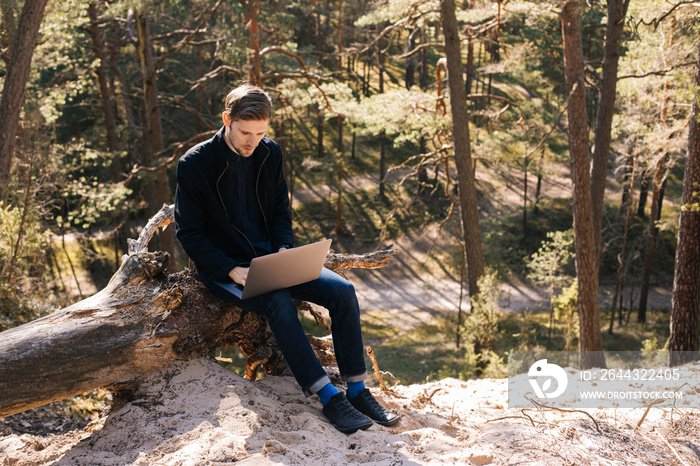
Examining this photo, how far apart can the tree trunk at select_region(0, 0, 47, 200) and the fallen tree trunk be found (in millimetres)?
3989

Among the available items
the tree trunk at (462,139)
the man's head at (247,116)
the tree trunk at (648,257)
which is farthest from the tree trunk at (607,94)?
the tree trunk at (648,257)

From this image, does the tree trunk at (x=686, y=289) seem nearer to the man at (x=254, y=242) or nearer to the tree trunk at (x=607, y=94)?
the tree trunk at (x=607, y=94)

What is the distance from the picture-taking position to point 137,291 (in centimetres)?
322

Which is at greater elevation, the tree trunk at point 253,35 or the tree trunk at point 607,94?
the tree trunk at point 253,35

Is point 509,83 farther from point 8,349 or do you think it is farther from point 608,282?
point 8,349

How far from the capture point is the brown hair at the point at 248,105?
2.95 meters

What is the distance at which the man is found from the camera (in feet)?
9.78

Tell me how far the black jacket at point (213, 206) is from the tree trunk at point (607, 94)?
640 cm

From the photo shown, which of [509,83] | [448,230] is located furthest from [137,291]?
[509,83]

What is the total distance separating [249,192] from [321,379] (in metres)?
1.26

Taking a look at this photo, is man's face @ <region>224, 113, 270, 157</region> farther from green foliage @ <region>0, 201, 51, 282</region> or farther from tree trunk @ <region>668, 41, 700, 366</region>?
tree trunk @ <region>668, 41, 700, 366</region>

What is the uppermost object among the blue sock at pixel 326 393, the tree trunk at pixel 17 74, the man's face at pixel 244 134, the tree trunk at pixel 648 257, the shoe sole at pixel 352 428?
the tree trunk at pixel 17 74

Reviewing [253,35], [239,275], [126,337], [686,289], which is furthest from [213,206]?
[253,35]

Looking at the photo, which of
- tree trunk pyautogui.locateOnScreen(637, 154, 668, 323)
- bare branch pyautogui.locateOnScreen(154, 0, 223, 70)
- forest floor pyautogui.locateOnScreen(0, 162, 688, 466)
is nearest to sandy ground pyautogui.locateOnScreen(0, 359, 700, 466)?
forest floor pyautogui.locateOnScreen(0, 162, 688, 466)
